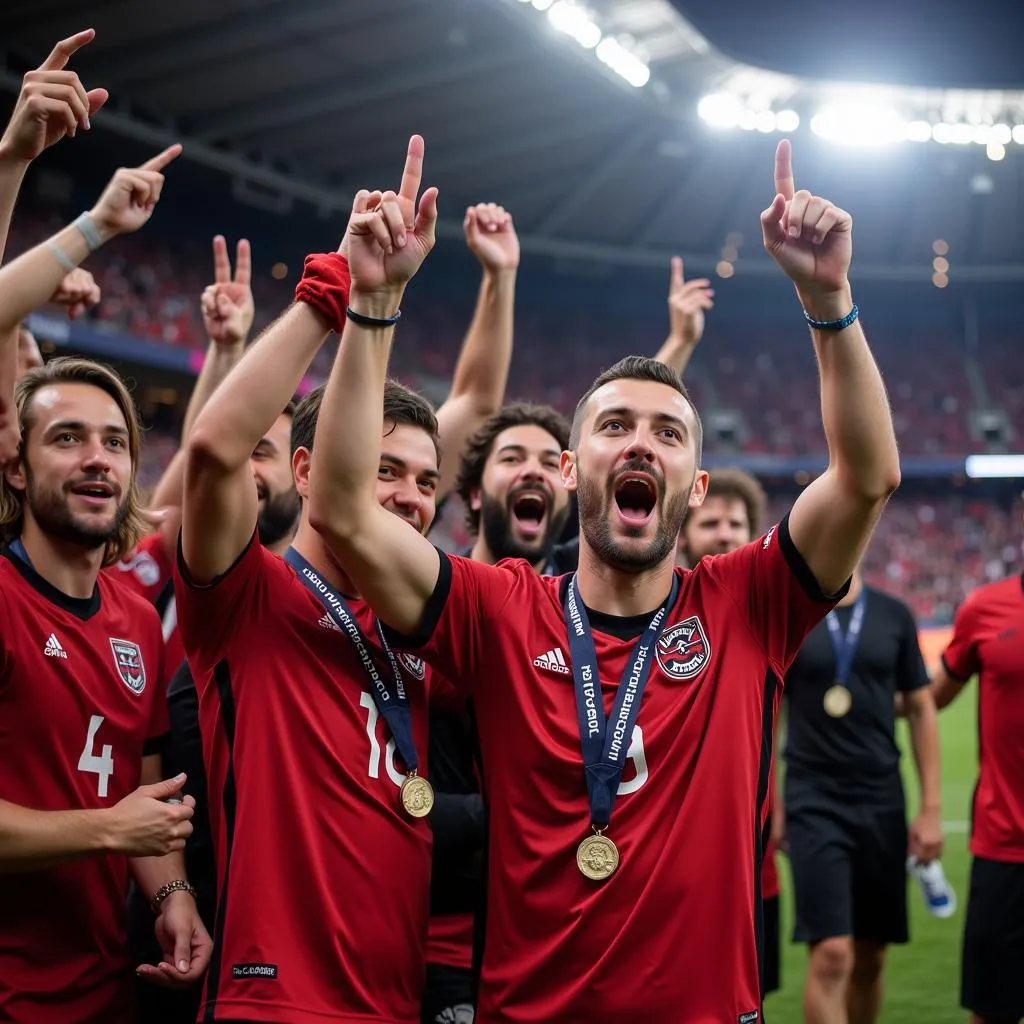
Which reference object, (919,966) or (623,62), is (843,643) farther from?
(623,62)

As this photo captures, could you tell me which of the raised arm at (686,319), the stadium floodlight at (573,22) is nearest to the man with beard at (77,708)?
the raised arm at (686,319)

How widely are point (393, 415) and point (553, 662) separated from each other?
739 millimetres

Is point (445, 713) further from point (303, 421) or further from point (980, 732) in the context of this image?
point (980, 732)

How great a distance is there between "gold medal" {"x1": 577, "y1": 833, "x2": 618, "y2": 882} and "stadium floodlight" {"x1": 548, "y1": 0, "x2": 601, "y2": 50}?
18765 millimetres

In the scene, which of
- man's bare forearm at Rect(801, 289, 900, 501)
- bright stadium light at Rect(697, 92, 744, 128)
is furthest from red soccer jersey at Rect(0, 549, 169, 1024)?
bright stadium light at Rect(697, 92, 744, 128)

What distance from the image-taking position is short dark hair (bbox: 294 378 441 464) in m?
2.88

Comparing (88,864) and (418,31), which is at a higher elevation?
(418,31)

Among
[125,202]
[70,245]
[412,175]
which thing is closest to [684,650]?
[412,175]

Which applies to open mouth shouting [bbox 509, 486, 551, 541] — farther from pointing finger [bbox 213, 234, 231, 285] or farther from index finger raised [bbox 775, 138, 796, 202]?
index finger raised [bbox 775, 138, 796, 202]

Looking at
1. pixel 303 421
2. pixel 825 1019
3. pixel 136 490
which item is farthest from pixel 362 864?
pixel 825 1019

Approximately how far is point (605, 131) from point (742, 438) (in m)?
12.0

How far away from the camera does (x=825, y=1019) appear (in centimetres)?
446

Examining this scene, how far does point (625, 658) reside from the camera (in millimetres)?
2590

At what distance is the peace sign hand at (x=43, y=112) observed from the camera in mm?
2580
